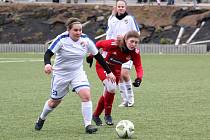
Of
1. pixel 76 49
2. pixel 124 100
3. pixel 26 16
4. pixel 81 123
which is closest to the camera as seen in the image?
pixel 76 49

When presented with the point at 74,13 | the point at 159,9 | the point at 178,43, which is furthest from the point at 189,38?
the point at 74,13

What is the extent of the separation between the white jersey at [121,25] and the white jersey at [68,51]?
4028 millimetres

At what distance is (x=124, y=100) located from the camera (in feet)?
48.2

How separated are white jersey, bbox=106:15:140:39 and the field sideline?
1496 millimetres

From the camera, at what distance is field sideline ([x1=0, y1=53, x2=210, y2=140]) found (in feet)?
34.4

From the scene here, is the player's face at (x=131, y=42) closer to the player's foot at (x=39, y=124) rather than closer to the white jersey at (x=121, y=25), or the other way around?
the player's foot at (x=39, y=124)

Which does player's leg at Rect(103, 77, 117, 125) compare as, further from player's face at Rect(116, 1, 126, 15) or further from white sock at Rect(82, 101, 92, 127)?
player's face at Rect(116, 1, 126, 15)

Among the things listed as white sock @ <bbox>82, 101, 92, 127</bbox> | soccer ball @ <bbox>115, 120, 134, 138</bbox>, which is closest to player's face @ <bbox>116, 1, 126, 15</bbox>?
white sock @ <bbox>82, 101, 92, 127</bbox>

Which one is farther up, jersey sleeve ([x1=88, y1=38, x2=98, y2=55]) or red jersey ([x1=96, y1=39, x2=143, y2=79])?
jersey sleeve ([x1=88, y1=38, x2=98, y2=55])

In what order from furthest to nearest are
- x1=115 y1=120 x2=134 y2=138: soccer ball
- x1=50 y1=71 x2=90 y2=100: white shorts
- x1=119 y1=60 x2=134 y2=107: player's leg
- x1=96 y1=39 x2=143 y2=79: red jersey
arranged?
x1=119 y1=60 x2=134 y2=107: player's leg → x1=96 y1=39 x2=143 y2=79: red jersey → x1=50 y1=71 x2=90 y2=100: white shorts → x1=115 y1=120 x2=134 y2=138: soccer ball

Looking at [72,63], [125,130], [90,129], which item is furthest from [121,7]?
[125,130]

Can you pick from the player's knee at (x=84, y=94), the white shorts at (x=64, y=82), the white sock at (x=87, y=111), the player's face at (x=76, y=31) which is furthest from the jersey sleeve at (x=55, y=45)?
the white sock at (x=87, y=111)

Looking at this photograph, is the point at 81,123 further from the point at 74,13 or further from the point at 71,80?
the point at 74,13

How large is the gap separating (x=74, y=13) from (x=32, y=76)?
22.3 meters
